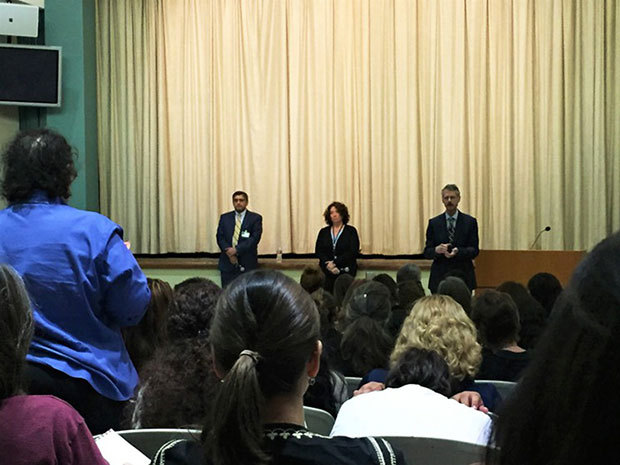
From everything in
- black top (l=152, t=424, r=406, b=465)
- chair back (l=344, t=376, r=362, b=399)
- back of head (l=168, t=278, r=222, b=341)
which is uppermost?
back of head (l=168, t=278, r=222, b=341)

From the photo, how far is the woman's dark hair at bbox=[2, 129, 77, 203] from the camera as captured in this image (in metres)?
2.71

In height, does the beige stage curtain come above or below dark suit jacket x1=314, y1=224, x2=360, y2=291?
above

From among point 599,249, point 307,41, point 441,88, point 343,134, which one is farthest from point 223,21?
point 599,249

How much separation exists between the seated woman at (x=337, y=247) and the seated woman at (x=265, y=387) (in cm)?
723

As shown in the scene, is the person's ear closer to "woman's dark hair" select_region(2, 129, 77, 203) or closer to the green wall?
"woman's dark hair" select_region(2, 129, 77, 203)

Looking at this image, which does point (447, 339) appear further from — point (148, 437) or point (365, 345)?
point (148, 437)

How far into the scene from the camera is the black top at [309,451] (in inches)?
58.4

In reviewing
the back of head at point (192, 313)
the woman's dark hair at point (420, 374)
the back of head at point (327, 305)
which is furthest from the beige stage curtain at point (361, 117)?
the back of head at point (192, 313)

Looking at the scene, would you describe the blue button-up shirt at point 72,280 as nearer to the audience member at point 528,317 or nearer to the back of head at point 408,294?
the audience member at point 528,317

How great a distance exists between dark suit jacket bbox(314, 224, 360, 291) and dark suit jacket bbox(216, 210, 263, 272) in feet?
2.42

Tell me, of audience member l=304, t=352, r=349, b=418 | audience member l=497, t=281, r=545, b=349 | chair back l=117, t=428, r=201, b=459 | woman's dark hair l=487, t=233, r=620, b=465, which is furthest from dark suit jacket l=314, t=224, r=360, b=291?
woman's dark hair l=487, t=233, r=620, b=465

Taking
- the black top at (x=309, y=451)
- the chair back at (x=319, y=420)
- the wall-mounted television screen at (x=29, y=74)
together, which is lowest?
the chair back at (x=319, y=420)

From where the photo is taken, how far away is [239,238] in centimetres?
935

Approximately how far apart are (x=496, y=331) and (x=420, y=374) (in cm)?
130
